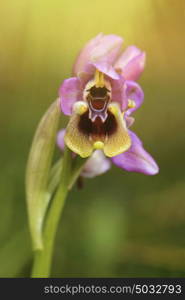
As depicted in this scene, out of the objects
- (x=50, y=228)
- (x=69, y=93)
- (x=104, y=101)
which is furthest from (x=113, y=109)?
(x=50, y=228)

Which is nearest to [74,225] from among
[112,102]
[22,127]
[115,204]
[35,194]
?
[115,204]

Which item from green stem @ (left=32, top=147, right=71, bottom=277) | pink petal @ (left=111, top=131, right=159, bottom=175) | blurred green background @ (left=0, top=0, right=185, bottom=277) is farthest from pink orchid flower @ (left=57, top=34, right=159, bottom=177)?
blurred green background @ (left=0, top=0, right=185, bottom=277)

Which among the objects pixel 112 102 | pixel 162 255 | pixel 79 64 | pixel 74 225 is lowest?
pixel 162 255

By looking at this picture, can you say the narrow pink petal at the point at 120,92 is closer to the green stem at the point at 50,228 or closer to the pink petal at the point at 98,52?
the pink petal at the point at 98,52

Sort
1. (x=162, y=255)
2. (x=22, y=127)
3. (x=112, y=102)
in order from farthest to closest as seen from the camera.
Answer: (x=22, y=127), (x=162, y=255), (x=112, y=102)

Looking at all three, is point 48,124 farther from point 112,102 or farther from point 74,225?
point 74,225

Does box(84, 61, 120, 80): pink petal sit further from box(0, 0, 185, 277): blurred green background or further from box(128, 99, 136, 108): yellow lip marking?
box(0, 0, 185, 277): blurred green background

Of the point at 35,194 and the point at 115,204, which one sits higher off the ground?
the point at 115,204
